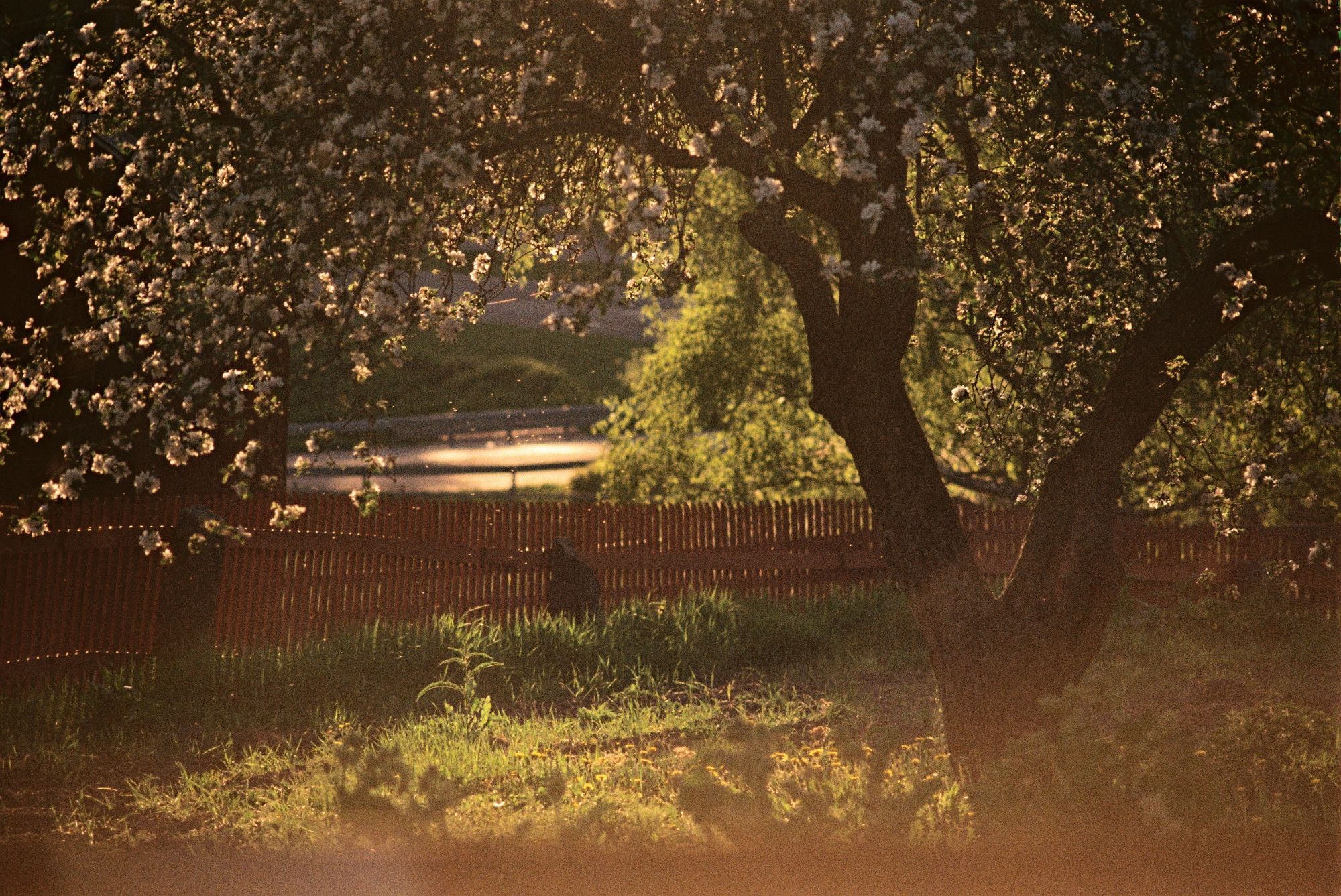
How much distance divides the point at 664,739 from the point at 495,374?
119 ft

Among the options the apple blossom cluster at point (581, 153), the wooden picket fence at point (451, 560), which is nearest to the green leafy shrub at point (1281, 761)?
the apple blossom cluster at point (581, 153)

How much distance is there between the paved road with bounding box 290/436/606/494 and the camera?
1283 inches

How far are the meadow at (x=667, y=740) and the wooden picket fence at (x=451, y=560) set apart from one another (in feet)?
2.11

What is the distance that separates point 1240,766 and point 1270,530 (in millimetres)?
7517

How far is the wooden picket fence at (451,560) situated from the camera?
12016 mm

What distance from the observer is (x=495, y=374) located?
45.8 m

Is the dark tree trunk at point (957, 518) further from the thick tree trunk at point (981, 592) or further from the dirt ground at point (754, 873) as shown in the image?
the dirt ground at point (754, 873)

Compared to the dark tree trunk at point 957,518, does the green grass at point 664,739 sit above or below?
below

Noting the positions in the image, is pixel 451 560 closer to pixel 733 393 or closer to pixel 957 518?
pixel 733 393

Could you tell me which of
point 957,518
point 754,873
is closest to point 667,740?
point 957,518

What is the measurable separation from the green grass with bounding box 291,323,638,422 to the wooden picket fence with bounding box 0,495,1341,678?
22.2 metres

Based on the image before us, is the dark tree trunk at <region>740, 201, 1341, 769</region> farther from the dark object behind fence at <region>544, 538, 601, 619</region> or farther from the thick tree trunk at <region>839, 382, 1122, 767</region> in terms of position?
the dark object behind fence at <region>544, 538, 601, 619</region>

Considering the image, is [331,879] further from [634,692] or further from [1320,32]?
[1320,32]

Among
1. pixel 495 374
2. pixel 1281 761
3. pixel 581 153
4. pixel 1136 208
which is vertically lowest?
pixel 1281 761
